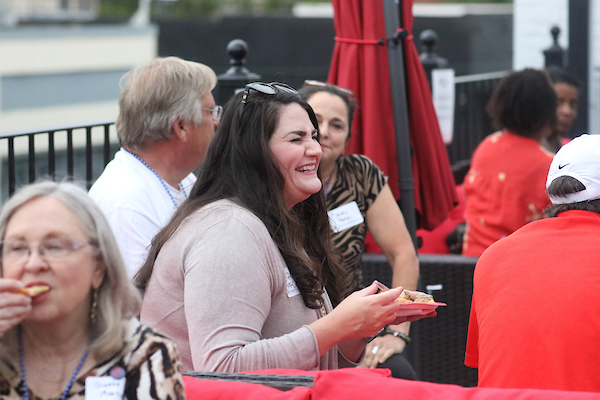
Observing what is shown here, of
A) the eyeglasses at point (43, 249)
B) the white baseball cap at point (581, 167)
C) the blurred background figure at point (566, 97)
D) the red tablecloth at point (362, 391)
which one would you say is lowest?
the red tablecloth at point (362, 391)

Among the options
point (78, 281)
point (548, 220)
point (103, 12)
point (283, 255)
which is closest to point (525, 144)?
point (548, 220)

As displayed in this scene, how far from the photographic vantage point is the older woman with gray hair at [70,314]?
1.51 metres

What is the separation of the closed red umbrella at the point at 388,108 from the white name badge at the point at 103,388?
6.88 ft

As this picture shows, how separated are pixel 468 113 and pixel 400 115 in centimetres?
411

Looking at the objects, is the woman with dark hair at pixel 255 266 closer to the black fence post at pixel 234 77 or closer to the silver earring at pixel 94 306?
the silver earring at pixel 94 306

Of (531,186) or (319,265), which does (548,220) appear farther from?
(531,186)

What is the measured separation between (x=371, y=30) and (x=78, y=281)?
2.30 m

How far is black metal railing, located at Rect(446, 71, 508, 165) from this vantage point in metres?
7.06

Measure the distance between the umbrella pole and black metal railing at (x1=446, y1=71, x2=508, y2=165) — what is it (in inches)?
136

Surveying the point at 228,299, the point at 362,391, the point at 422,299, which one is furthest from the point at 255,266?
the point at 422,299

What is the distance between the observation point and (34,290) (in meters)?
1.48

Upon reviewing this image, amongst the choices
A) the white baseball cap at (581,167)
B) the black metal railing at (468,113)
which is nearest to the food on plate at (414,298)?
the white baseball cap at (581,167)

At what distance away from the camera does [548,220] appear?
2143mm

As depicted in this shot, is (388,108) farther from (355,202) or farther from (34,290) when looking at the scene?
(34,290)
